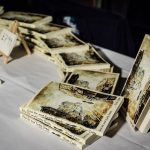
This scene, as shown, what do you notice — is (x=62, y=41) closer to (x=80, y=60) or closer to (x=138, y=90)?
(x=80, y=60)

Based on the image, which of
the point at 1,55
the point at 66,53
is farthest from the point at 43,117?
the point at 1,55

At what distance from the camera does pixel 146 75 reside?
1.10 m

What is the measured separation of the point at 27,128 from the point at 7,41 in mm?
561

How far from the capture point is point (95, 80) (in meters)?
1.28

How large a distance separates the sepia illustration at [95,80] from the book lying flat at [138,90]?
0.08 meters

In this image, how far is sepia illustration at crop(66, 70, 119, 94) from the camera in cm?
123

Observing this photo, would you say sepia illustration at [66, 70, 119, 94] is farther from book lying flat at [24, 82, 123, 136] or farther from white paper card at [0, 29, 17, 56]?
white paper card at [0, 29, 17, 56]

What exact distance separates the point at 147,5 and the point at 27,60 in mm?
3019

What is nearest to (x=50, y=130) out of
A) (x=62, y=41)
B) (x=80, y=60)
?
(x=80, y=60)

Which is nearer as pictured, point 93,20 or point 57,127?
point 57,127

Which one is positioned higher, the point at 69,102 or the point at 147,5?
the point at 69,102

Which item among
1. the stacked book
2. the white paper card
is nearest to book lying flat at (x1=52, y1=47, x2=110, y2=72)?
the stacked book

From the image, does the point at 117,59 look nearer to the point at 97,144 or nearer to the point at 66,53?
the point at 66,53

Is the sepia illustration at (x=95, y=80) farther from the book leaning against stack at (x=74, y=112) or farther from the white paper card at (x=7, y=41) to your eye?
the white paper card at (x=7, y=41)
